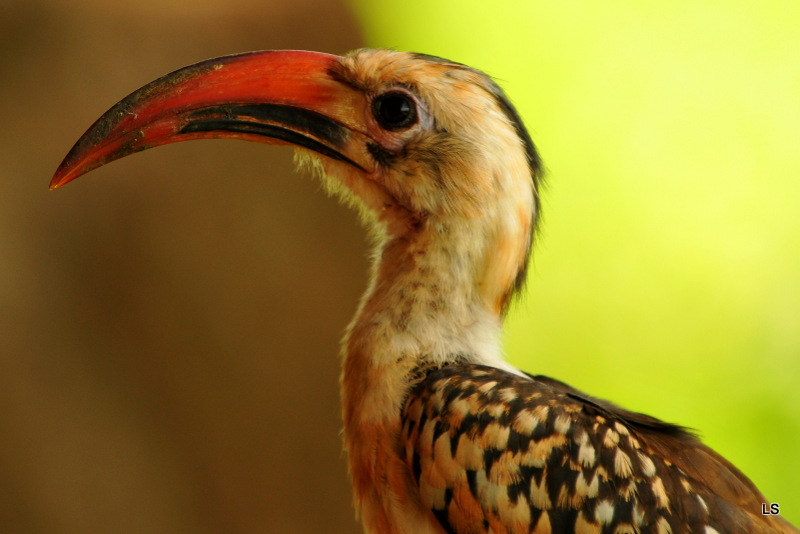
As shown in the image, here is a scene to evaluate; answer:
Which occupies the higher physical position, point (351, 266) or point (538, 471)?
point (351, 266)

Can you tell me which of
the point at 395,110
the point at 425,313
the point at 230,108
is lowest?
the point at 425,313

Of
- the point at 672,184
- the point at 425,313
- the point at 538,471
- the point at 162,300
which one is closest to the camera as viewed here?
the point at 538,471

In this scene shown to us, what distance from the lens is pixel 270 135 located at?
6.35 ft

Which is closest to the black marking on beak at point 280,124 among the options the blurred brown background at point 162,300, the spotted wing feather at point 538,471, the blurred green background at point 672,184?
the spotted wing feather at point 538,471

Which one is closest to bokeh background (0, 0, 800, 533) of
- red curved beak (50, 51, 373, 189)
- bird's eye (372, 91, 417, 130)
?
red curved beak (50, 51, 373, 189)

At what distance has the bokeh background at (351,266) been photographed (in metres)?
4.08

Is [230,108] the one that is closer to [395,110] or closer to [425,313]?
[395,110]

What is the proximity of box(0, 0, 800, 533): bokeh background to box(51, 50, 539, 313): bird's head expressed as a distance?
2.27 meters

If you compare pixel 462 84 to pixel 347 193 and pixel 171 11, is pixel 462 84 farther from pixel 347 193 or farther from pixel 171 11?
pixel 171 11

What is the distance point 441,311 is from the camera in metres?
1.87

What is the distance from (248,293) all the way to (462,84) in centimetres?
278

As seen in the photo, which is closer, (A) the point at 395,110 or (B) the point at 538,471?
(B) the point at 538,471

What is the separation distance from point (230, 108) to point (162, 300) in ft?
8.53

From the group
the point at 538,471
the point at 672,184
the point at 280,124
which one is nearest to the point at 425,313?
the point at 538,471
